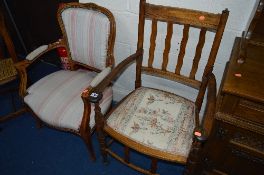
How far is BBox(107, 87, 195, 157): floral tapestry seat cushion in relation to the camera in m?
1.51

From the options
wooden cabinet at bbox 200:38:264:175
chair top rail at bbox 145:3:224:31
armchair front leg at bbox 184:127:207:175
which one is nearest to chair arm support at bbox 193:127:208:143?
armchair front leg at bbox 184:127:207:175

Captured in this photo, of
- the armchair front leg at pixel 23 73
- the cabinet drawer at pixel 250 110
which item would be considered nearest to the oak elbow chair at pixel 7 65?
the armchair front leg at pixel 23 73

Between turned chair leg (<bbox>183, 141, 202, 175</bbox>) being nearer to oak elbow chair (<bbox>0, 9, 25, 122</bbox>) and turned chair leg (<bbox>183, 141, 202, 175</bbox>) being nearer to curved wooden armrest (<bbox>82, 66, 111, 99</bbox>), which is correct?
curved wooden armrest (<bbox>82, 66, 111, 99</bbox>)

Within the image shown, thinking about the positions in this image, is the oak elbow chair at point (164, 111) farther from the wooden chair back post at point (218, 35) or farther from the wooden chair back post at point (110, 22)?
the wooden chair back post at point (110, 22)

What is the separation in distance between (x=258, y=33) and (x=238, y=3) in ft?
0.81

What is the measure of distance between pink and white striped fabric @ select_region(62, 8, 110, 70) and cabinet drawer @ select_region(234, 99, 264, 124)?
107cm

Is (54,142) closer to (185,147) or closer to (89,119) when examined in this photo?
(89,119)

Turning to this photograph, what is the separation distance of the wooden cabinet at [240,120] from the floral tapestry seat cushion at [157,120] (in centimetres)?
20

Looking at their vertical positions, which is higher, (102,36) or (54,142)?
(102,36)

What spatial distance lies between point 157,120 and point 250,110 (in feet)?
2.01

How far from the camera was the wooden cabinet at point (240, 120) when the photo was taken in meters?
1.19

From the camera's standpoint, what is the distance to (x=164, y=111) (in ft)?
5.63

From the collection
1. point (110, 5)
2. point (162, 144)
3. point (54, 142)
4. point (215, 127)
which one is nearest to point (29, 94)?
point (54, 142)

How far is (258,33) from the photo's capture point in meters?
1.42
